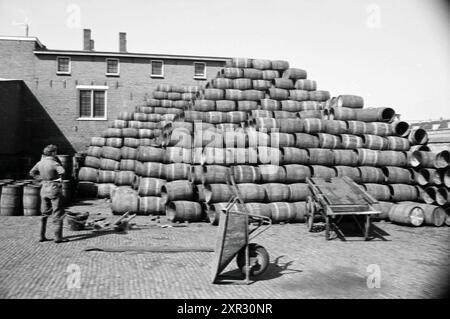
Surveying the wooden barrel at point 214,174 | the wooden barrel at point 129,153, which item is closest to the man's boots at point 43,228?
the wooden barrel at point 214,174

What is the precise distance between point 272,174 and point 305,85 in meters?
8.60

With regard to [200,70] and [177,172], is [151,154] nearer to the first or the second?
[177,172]

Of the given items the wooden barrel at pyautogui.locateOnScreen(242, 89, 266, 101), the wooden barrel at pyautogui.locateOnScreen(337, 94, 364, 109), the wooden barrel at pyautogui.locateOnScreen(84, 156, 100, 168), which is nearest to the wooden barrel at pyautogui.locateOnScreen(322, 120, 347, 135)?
the wooden barrel at pyautogui.locateOnScreen(337, 94, 364, 109)

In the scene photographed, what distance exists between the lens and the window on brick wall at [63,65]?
25234mm

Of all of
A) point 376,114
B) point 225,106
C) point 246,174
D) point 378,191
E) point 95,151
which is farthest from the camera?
point 95,151

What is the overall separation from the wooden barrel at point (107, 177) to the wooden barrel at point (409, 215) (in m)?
13.1

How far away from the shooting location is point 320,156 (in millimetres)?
13156

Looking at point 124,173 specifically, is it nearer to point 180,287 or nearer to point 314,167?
point 314,167

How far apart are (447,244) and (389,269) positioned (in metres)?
3.51

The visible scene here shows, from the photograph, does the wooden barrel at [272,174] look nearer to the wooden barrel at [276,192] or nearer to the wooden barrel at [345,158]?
the wooden barrel at [276,192]

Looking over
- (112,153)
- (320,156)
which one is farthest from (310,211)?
(112,153)

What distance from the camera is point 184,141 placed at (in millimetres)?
13773

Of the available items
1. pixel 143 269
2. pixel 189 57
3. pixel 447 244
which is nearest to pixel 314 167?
pixel 447 244
